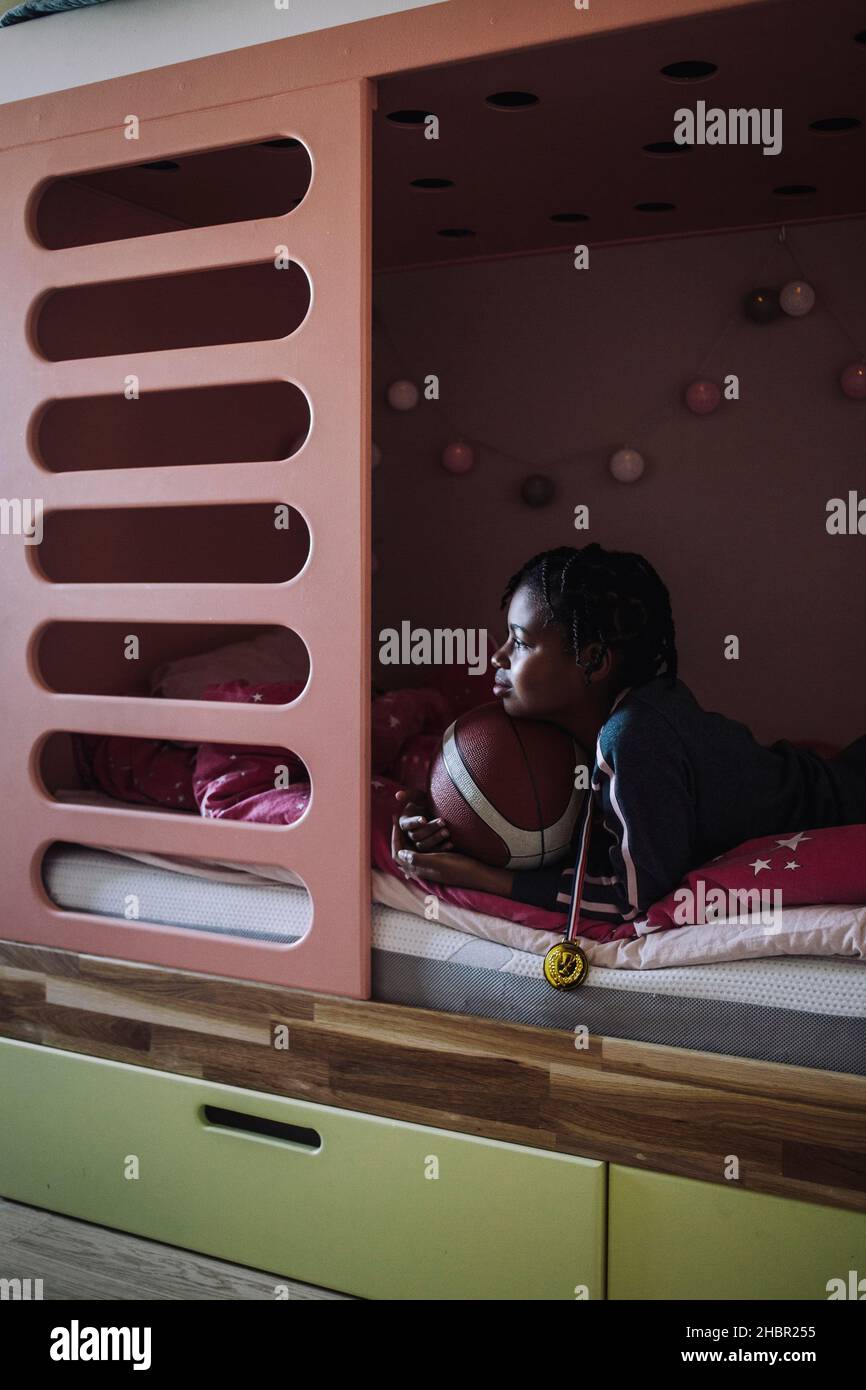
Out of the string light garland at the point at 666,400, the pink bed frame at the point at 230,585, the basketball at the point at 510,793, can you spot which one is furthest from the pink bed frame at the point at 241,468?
the string light garland at the point at 666,400

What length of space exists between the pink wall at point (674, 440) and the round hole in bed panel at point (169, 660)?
1.38ft

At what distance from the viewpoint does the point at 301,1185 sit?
1.65m

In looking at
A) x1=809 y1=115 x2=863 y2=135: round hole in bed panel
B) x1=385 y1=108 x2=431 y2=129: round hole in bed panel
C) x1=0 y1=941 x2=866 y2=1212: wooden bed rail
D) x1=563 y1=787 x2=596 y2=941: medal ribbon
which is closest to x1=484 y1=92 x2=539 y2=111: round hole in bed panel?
x1=385 y1=108 x2=431 y2=129: round hole in bed panel

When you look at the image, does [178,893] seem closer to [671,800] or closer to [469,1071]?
[469,1071]

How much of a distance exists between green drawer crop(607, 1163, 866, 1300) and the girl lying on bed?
339mm

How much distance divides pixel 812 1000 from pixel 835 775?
16.0 inches

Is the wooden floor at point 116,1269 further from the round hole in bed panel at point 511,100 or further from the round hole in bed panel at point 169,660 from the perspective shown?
the round hole in bed panel at point 511,100

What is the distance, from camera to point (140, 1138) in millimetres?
1768

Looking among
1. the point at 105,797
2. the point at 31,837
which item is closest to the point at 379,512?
the point at 105,797

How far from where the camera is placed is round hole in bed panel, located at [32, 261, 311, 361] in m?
2.07

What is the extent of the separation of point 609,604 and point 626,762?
26 centimetres

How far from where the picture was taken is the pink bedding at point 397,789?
4.78 feet

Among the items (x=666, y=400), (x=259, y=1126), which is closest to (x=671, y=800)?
(x=259, y=1126)
